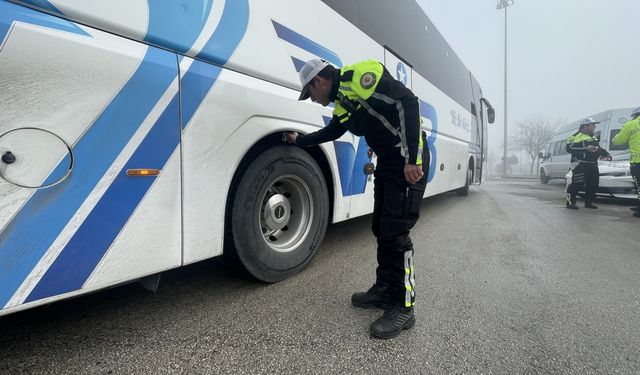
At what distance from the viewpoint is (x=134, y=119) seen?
144cm

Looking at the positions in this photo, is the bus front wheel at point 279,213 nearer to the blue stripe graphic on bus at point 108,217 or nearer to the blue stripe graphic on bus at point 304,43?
the blue stripe graphic on bus at point 108,217

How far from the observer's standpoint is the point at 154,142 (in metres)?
1.52

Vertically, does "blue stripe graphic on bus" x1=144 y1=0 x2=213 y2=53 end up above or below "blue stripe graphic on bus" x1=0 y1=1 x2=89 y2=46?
above

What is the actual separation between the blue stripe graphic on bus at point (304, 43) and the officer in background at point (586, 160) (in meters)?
6.35

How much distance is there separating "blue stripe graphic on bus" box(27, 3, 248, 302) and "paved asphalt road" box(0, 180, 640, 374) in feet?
1.39

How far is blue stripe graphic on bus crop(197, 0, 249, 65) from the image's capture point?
1.74 metres

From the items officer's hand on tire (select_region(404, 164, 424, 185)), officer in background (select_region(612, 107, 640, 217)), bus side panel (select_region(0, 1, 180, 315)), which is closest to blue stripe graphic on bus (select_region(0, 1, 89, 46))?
bus side panel (select_region(0, 1, 180, 315))

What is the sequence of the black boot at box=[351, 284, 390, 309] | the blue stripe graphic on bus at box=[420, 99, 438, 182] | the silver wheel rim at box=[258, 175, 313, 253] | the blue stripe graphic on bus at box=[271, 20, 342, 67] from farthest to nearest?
the blue stripe graphic on bus at box=[420, 99, 438, 182]
the silver wheel rim at box=[258, 175, 313, 253]
the blue stripe graphic on bus at box=[271, 20, 342, 67]
the black boot at box=[351, 284, 390, 309]

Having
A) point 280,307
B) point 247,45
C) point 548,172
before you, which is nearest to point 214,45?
point 247,45

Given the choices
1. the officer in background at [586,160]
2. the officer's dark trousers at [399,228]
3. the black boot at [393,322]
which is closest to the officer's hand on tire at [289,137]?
the officer's dark trousers at [399,228]

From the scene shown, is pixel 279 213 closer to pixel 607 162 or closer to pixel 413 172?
pixel 413 172

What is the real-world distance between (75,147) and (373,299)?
1812 millimetres

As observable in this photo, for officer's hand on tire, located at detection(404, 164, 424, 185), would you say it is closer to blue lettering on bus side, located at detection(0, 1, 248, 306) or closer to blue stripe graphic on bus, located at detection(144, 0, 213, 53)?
blue lettering on bus side, located at detection(0, 1, 248, 306)

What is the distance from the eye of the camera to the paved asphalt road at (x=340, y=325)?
1.44 metres
